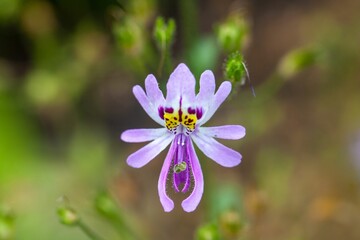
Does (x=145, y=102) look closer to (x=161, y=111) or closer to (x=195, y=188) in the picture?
(x=161, y=111)

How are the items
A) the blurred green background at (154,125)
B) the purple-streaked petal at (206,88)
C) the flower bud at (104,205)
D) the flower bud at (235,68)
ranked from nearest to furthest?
the purple-streaked petal at (206,88) < the flower bud at (235,68) < the flower bud at (104,205) < the blurred green background at (154,125)

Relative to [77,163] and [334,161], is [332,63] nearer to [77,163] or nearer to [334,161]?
[334,161]

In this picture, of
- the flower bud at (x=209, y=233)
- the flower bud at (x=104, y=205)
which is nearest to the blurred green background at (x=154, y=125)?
the flower bud at (x=104, y=205)

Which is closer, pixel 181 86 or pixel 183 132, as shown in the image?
pixel 181 86

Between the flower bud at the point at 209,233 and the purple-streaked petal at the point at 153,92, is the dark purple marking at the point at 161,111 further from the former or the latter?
the flower bud at the point at 209,233

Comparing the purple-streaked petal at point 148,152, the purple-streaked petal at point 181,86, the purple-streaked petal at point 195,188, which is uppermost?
the purple-streaked petal at point 181,86

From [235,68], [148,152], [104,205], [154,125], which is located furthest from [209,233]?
[154,125]

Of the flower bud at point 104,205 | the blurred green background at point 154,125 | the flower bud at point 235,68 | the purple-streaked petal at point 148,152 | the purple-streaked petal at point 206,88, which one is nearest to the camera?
the purple-streaked petal at point 206,88
